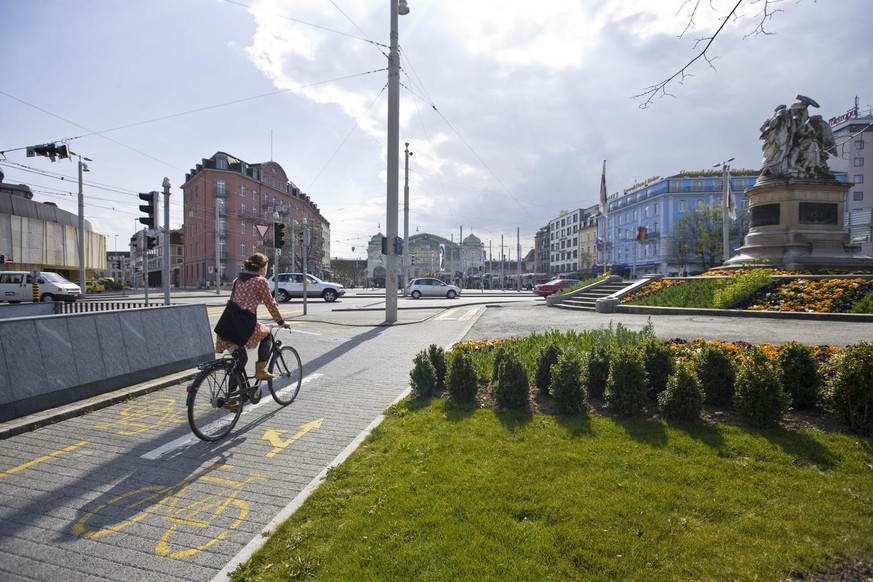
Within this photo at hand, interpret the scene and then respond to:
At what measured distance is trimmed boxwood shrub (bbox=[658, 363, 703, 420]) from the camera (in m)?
4.35

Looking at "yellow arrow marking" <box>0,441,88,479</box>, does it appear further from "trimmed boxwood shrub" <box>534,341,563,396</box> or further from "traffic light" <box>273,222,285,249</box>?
"traffic light" <box>273,222,285,249</box>

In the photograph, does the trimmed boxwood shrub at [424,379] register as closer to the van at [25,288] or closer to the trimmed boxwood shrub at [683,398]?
the trimmed boxwood shrub at [683,398]

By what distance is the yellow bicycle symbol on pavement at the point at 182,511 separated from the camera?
300cm

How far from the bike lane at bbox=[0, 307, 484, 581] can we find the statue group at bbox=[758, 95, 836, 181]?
20959mm

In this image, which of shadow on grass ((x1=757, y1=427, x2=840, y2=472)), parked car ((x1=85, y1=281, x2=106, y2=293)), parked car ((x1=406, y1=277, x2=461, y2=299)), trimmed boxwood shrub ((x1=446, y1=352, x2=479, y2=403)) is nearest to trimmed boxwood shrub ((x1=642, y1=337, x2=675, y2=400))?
shadow on grass ((x1=757, y1=427, x2=840, y2=472))

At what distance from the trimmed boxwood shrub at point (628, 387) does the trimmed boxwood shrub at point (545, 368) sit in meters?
0.93

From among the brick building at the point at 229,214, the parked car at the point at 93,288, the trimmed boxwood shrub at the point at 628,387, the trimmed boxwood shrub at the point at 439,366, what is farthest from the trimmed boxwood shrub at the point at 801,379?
the brick building at the point at 229,214

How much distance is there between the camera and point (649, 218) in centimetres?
7400

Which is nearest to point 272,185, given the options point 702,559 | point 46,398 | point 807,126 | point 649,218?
point 649,218

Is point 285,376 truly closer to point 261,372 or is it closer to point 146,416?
point 261,372

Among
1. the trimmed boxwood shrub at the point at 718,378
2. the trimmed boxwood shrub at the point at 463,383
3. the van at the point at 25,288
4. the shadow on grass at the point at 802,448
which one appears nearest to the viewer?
the shadow on grass at the point at 802,448

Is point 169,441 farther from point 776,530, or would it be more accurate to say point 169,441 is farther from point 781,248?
point 781,248

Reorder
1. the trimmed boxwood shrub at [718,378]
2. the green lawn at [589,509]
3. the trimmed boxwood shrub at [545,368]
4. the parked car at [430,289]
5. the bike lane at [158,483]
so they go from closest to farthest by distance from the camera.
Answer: the green lawn at [589,509] → the bike lane at [158,483] → the trimmed boxwood shrub at [718,378] → the trimmed boxwood shrub at [545,368] → the parked car at [430,289]

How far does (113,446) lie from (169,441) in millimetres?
495
